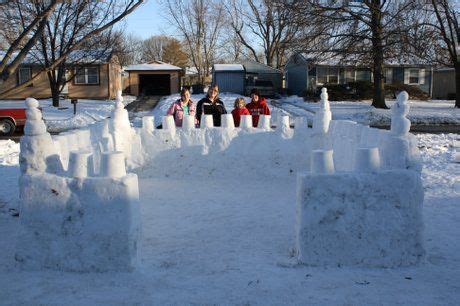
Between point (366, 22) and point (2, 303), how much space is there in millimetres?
23511

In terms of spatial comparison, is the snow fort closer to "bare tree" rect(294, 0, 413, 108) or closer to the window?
"bare tree" rect(294, 0, 413, 108)

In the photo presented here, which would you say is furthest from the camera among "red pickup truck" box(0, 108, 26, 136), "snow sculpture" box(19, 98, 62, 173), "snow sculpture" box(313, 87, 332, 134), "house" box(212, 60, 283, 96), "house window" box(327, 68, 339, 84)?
"house" box(212, 60, 283, 96)

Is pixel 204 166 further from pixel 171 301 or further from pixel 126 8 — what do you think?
pixel 171 301

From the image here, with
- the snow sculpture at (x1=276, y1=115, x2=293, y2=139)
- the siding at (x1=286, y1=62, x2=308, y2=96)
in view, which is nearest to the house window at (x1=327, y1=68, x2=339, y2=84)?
the siding at (x1=286, y1=62, x2=308, y2=96)

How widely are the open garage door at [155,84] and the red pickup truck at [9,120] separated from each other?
28.8m

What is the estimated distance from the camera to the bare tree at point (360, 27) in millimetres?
23500

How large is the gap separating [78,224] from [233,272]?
4.56ft

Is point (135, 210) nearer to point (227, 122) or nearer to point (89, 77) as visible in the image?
point (227, 122)

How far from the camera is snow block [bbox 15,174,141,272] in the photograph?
397cm

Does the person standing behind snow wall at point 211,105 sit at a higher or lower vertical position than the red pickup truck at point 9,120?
higher

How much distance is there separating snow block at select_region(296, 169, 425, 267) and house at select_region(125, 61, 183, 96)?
135ft

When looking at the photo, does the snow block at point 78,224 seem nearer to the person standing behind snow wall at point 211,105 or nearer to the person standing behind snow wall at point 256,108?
the person standing behind snow wall at point 211,105

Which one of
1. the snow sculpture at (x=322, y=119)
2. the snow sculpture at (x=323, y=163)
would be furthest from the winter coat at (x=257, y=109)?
the snow sculpture at (x=323, y=163)

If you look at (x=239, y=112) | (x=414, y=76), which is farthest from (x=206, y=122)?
(x=414, y=76)
